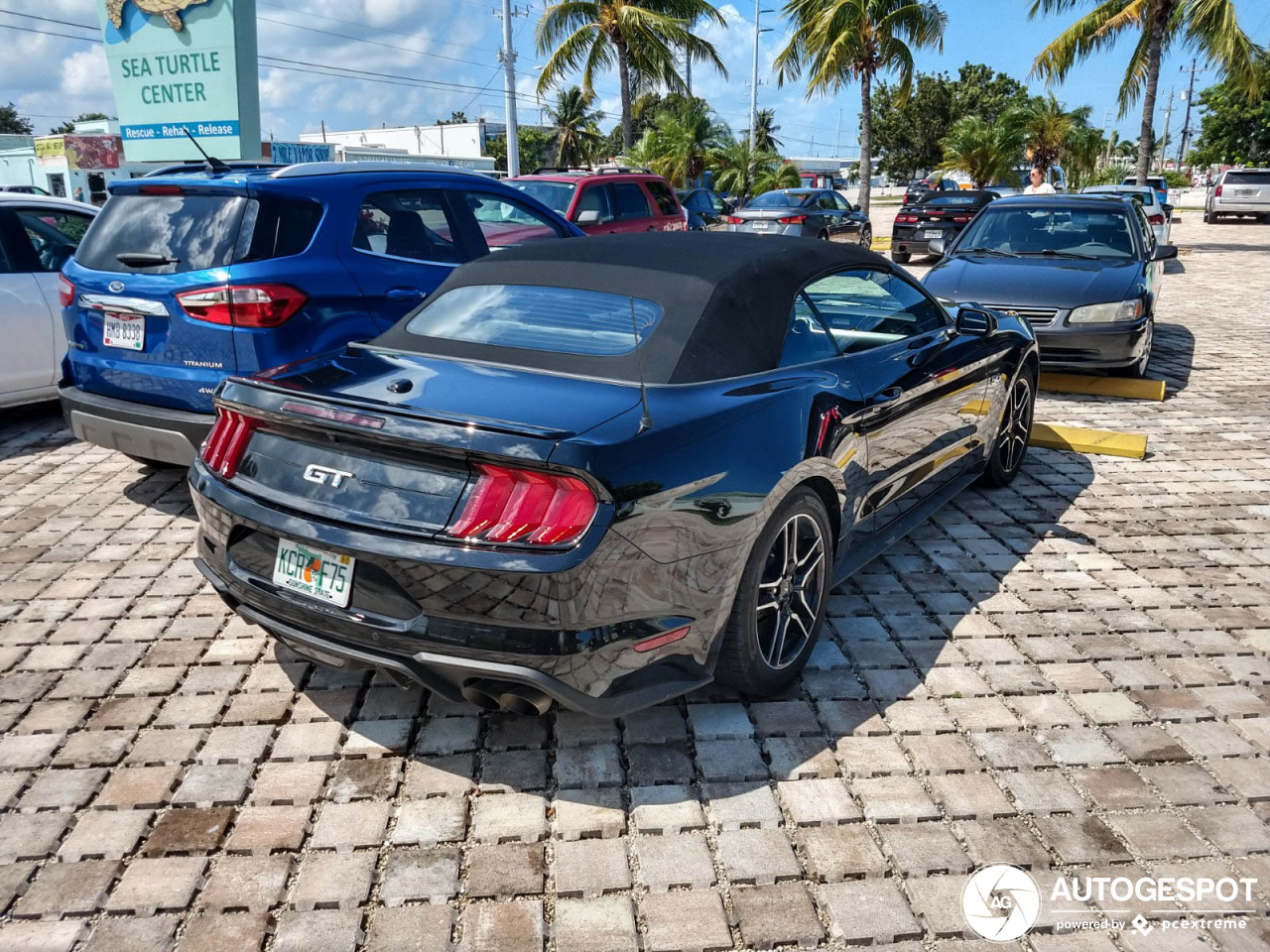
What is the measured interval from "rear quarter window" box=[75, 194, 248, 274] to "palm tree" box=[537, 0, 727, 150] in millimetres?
21785

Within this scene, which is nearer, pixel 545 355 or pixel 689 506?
pixel 689 506

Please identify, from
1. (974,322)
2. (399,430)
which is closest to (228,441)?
(399,430)

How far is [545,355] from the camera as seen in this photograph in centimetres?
338

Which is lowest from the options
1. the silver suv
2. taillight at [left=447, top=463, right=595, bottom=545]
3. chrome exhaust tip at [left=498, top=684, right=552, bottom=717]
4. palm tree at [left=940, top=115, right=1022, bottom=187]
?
chrome exhaust tip at [left=498, top=684, right=552, bottom=717]

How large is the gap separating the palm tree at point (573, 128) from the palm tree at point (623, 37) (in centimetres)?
3044

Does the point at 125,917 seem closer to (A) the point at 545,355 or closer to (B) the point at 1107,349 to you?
(A) the point at 545,355

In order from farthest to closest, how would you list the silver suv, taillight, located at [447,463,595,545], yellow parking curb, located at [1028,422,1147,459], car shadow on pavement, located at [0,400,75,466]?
the silver suv, car shadow on pavement, located at [0,400,75,466], yellow parking curb, located at [1028,422,1147,459], taillight, located at [447,463,595,545]

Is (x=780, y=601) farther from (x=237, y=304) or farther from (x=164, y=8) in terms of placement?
(x=164, y=8)

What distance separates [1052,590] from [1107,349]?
4.23 meters

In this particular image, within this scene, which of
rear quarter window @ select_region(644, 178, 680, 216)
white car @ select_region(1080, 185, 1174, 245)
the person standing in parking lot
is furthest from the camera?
the person standing in parking lot

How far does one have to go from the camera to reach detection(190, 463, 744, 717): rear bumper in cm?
265

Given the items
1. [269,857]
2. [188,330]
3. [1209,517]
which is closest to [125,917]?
[269,857]

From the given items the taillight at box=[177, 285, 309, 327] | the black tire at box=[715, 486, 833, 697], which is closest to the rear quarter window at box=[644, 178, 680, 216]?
the taillight at box=[177, 285, 309, 327]

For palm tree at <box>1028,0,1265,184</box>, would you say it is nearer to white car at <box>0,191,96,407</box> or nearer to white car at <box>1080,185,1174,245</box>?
white car at <box>1080,185,1174,245</box>
